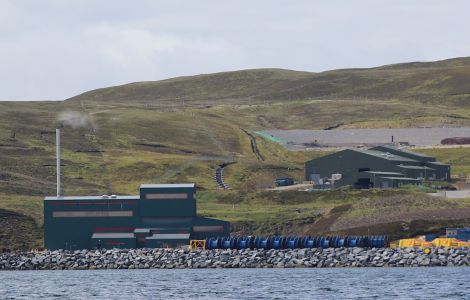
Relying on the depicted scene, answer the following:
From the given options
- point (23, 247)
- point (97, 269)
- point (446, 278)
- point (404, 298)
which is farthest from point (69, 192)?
point (404, 298)

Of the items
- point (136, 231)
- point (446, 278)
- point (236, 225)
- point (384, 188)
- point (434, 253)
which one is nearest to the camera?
point (446, 278)

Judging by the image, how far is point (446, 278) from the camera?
337 feet

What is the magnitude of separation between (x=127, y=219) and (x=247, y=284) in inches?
2113

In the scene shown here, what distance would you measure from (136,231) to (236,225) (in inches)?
736

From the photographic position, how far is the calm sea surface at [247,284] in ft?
300

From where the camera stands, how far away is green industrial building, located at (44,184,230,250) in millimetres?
153000

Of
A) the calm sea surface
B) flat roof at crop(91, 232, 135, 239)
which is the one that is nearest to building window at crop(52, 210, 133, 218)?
flat roof at crop(91, 232, 135, 239)

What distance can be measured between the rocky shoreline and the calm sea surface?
4.75 m

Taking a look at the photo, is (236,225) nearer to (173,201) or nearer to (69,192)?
(173,201)

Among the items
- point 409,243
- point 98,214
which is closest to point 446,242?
point 409,243

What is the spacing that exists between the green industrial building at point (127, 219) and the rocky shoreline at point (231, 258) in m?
11.7

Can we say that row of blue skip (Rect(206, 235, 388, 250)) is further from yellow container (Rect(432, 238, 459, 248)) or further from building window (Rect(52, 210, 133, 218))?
building window (Rect(52, 210, 133, 218))

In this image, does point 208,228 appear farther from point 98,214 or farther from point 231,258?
point 231,258

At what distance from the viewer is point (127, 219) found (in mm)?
153875
